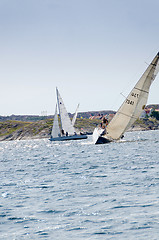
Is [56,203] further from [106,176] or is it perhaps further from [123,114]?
[123,114]

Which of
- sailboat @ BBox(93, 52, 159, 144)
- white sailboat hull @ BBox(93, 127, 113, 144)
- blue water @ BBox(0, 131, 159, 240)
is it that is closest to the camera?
blue water @ BBox(0, 131, 159, 240)

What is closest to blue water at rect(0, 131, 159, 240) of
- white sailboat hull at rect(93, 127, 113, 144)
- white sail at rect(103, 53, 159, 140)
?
white sail at rect(103, 53, 159, 140)

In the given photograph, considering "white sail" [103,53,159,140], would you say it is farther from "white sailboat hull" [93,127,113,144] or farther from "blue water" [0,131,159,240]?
"blue water" [0,131,159,240]

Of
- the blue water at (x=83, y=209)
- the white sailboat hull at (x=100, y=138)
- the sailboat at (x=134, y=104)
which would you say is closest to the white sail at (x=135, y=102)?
the sailboat at (x=134, y=104)

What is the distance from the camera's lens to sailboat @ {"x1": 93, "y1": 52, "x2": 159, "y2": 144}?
5734 centimetres

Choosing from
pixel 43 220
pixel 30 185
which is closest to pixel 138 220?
pixel 43 220

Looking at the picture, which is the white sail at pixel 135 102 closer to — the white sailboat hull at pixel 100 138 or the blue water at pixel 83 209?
the white sailboat hull at pixel 100 138

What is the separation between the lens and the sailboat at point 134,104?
5734cm

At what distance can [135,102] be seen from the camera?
58719 millimetres

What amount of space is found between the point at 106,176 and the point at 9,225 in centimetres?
1176

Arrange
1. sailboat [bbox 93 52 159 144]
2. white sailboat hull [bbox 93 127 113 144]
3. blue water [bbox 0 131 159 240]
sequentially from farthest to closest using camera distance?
white sailboat hull [bbox 93 127 113 144]
sailboat [bbox 93 52 159 144]
blue water [bbox 0 131 159 240]

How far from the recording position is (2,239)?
1136 centimetres

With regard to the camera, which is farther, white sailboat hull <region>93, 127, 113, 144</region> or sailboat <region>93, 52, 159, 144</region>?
white sailboat hull <region>93, 127, 113, 144</region>

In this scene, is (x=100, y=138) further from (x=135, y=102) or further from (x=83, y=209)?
(x=83, y=209)
